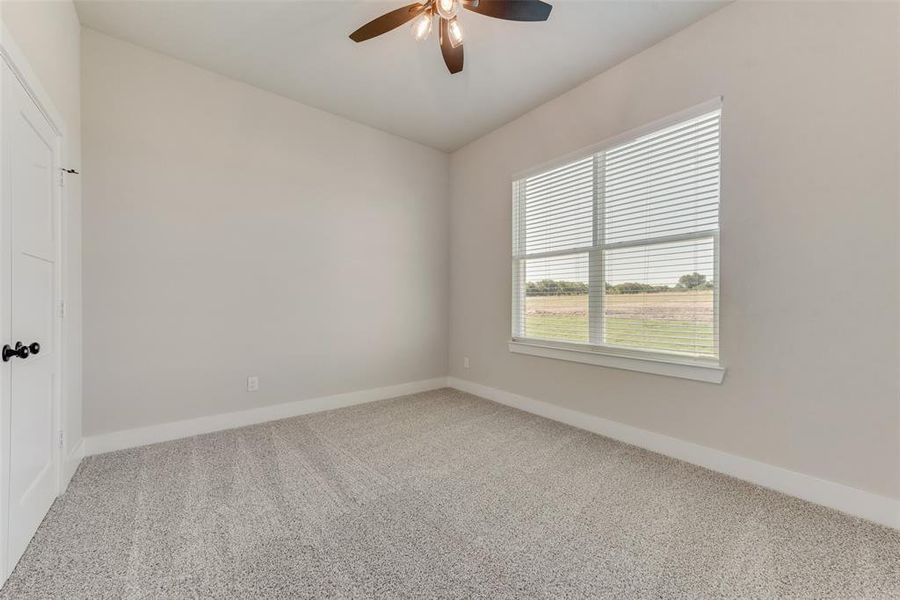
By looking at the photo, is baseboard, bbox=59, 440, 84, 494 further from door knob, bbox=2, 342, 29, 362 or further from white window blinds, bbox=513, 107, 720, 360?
white window blinds, bbox=513, 107, 720, 360

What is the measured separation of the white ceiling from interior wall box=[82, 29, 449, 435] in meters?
0.27

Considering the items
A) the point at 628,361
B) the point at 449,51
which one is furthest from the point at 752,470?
the point at 449,51

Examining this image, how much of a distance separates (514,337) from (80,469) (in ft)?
11.1

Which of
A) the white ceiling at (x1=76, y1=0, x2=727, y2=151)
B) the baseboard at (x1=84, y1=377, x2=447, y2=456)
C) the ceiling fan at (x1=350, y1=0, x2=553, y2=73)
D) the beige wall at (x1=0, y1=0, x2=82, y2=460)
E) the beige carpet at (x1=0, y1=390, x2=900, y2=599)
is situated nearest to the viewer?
the beige carpet at (x1=0, y1=390, x2=900, y2=599)

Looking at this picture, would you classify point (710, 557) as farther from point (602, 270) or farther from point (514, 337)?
point (514, 337)

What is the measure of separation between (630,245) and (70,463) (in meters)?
3.94

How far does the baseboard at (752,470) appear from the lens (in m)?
1.78

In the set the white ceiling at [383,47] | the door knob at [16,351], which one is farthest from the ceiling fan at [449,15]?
the door knob at [16,351]

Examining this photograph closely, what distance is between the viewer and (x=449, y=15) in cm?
188

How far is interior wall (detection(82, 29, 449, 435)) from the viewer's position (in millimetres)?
2557

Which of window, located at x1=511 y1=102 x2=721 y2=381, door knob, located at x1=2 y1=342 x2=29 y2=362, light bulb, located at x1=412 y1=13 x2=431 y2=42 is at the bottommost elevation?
door knob, located at x1=2 y1=342 x2=29 y2=362

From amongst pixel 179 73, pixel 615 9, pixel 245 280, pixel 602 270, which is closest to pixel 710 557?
pixel 602 270

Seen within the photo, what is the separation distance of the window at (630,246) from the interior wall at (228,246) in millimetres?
1526

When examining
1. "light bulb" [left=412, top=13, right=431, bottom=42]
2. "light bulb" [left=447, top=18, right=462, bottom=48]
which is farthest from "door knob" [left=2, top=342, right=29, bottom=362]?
"light bulb" [left=447, top=18, right=462, bottom=48]
